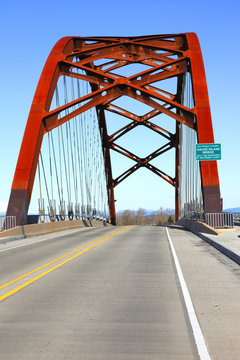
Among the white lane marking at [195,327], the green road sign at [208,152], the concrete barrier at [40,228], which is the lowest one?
the white lane marking at [195,327]

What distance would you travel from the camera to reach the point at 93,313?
7941 mm

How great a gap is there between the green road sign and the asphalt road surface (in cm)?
1898

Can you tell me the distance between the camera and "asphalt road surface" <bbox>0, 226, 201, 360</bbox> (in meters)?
5.91

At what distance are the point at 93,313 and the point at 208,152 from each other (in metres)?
26.1

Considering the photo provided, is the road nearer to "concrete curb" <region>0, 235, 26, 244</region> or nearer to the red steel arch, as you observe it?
"concrete curb" <region>0, 235, 26, 244</region>

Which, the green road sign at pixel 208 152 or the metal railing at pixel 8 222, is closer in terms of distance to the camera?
the metal railing at pixel 8 222

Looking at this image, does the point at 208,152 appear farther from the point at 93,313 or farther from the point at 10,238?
the point at 93,313

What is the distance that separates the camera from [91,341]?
6.27 m

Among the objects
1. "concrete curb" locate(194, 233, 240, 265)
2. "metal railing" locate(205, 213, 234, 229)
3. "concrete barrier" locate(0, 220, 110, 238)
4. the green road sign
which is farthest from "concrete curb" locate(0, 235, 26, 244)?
the green road sign

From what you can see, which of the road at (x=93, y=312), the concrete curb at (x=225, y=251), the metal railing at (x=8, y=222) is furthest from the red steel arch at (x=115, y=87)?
the road at (x=93, y=312)

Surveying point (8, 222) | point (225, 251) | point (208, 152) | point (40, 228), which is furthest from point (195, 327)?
point (208, 152)

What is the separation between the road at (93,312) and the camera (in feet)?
19.5

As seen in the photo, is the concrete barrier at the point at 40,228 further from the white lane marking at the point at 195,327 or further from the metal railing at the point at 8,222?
the white lane marking at the point at 195,327

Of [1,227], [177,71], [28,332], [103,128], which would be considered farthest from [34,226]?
[103,128]
